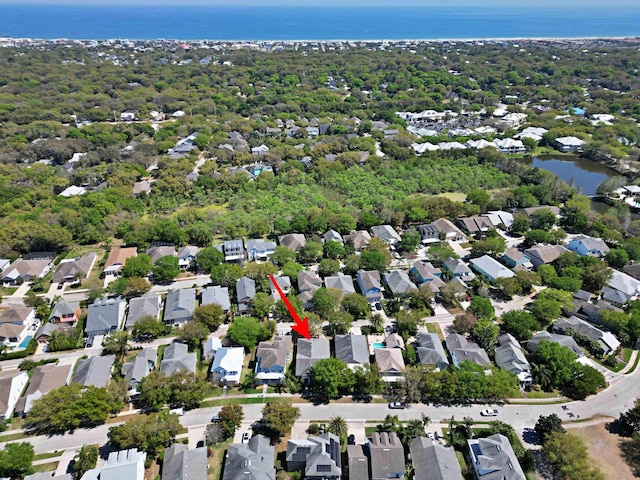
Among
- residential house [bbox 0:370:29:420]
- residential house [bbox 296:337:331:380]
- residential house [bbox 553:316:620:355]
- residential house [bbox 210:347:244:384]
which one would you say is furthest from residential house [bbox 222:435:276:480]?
residential house [bbox 553:316:620:355]

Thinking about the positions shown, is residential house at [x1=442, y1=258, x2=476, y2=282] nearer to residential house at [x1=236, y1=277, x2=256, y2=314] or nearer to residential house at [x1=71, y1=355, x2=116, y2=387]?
residential house at [x1=236, y1=277, x2=256, y2=314]

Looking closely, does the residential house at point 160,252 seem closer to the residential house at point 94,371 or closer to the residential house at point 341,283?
the residential house at point 94,371

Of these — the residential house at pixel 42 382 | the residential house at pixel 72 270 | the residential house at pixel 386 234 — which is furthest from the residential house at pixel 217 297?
the residential house at pixel 386 234

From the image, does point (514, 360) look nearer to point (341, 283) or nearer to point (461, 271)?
point (461, 271)

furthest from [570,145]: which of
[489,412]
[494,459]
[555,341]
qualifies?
[494,459]

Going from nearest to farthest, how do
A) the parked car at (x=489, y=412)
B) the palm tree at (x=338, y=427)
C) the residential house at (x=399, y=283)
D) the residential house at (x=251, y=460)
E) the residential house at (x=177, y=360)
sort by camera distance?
the residential house at (x=251, y=460)
the palm tree at (x=338, y=427)
the parked car at (x=489, y=412)
the residential house at (x=177, y=360)
the residential house at (x=399, y=283)

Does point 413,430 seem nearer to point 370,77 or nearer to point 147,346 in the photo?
point 147,346

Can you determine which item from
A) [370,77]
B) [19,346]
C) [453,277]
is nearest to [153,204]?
[19,346]
